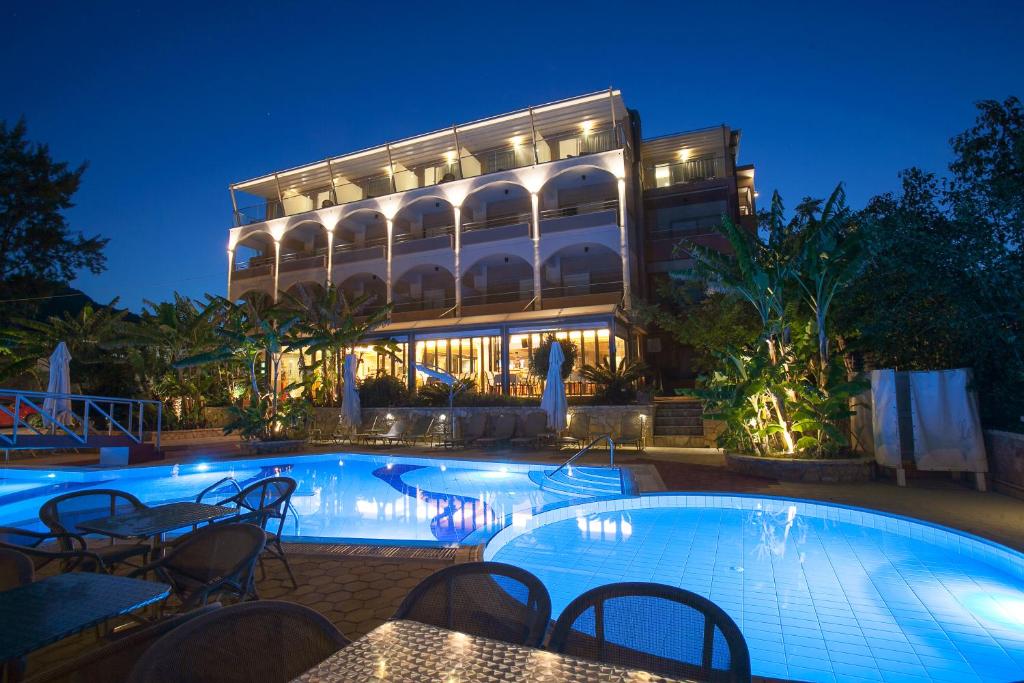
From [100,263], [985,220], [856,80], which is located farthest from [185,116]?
[985,220]

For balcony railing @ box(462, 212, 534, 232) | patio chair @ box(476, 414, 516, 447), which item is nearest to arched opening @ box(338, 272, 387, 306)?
balcony railing @ box(462, 212, 534, 232)

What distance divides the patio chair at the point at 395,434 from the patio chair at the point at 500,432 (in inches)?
98.3

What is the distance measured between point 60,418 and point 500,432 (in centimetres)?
1219

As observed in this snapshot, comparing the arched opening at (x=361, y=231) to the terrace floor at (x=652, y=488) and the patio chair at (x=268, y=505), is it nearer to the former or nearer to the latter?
the terrace floor at (x=652, y=488)

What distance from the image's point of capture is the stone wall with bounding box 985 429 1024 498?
7.33 metres

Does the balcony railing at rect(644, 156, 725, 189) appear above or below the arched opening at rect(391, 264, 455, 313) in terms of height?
above

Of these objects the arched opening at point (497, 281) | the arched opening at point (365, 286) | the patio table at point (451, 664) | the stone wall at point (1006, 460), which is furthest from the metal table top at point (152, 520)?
the arched opening at point (365, 286)

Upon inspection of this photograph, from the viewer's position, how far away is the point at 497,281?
25109 mm

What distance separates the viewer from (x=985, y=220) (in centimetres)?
741

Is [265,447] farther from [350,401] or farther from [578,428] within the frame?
[578,428]

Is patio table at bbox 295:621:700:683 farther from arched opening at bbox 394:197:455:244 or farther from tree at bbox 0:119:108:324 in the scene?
tree at bbox 0:119:108:324

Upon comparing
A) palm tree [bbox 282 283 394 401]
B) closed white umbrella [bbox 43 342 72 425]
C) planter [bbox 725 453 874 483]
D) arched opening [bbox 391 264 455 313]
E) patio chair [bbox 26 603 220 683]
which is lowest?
planter [bbox 725 453 874 483]

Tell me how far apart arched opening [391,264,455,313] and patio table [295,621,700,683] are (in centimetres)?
2386

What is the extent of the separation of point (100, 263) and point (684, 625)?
29.8 m
